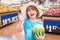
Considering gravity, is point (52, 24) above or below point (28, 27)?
below

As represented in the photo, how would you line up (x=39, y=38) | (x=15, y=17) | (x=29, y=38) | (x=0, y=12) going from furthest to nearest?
1. (x=15, y=17)
2. (x=0, y=12)
3. (x=29, y=38)
4. (x=39, y=38)

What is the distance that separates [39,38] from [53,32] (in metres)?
3.56

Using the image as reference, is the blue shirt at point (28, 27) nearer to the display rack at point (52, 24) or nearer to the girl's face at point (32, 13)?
the girl's face at point (32, 13)

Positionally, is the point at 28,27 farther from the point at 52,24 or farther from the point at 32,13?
the point at 52,24

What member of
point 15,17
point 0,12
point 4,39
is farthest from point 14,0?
point 4,39

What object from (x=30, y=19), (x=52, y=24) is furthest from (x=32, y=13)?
(x=52, y=24)

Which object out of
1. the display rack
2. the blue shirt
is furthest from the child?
the display rack

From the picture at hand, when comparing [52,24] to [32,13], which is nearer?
[32,13]

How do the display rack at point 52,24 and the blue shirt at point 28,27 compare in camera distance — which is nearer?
the blue shirt at point 28,27

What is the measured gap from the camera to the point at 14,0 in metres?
12.3

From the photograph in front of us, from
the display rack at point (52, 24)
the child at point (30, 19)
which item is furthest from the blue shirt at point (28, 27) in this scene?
the display rack at point (52, 24)

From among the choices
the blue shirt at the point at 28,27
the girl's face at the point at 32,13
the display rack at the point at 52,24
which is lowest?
the display rack at the point at 52,24

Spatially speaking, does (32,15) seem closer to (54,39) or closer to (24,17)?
(24,17)

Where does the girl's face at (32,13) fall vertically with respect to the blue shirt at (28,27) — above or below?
above
